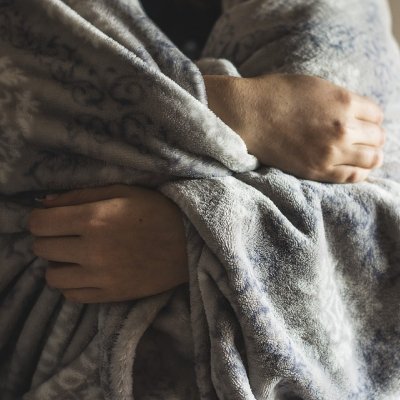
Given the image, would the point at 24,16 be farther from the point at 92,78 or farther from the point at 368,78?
the point at 368,78

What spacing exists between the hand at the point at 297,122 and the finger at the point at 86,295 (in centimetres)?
21

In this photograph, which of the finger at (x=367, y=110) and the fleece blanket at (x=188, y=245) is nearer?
the fleece blanket at (x=188, y=245)

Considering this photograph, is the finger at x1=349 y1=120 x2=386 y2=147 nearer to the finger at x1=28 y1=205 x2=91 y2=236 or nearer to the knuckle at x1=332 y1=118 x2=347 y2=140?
the knuckle at x1=332 y1=118 x2=347 y2=140

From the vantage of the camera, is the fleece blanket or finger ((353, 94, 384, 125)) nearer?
the fleece blanket

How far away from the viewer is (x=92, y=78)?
50 cm

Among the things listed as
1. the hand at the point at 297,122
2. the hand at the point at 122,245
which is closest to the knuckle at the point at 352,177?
the hand at the point at 297,122

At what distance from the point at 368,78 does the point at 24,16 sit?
39 cm

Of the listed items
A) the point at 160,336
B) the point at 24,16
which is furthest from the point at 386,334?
the point at 24,16

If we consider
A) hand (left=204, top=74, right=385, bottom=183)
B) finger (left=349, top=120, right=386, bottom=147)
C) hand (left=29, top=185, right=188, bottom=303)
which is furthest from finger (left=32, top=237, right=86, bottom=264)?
finger (left=349, top=120, right=386, bottom=147)

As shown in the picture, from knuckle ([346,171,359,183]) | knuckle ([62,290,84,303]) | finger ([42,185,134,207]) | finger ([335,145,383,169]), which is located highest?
finger ([335,145,383,169])

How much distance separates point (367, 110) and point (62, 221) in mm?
351

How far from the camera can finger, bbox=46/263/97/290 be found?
51 centimetres

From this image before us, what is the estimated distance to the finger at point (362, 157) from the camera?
0.57 metres

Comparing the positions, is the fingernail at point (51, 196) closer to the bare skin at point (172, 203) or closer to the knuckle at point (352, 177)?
the bare skin at point (172, 203)
